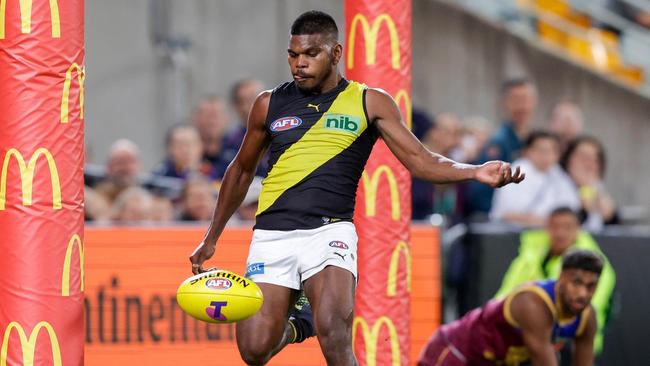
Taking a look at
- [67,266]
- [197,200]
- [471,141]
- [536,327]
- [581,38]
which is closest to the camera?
[67,266]

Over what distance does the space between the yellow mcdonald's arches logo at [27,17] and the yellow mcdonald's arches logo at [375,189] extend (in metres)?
2.68

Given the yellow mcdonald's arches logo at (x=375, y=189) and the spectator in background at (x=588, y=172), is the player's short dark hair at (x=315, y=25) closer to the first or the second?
the yellow mcdonald's arches logo at (x=375, y=189)

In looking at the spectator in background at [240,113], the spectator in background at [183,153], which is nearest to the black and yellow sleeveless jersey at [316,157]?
the spectator in background at [183,153]

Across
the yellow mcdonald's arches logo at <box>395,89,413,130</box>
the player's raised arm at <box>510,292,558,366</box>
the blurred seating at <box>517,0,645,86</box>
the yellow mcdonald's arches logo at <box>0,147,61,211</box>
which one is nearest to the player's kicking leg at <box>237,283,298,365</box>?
the yellow mcdonald's arches logo at <box>0,147,61,211</box>

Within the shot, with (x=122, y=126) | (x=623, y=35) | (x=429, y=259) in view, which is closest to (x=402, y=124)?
(x=429, y=259)

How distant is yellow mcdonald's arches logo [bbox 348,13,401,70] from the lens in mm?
9414

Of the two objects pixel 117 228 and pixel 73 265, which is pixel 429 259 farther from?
pixel 73 265

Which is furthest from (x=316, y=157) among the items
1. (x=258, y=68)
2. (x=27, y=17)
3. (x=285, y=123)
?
(x=258, y=68)

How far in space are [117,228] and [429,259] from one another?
2678mm

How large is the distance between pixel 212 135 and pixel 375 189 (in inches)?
135

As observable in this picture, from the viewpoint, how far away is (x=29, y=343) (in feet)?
25.2

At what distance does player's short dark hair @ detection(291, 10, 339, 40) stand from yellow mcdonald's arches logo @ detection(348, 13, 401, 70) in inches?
70.2

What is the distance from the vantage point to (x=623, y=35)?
16.1 m

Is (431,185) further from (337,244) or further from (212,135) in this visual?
(337,244)
